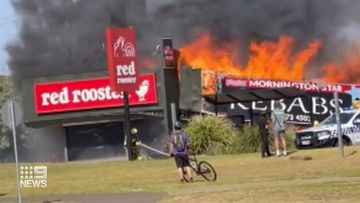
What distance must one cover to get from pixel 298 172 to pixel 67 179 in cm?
833

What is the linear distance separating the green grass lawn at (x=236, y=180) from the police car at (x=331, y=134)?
3.24m

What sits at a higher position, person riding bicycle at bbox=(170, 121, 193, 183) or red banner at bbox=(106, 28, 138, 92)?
red banner at bbox=(106, 28, 138, 92)

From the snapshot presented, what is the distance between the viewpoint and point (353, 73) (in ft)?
176

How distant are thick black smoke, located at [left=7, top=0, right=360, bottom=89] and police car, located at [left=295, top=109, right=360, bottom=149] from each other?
25501mm

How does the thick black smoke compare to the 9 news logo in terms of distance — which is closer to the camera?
the 9 news logo

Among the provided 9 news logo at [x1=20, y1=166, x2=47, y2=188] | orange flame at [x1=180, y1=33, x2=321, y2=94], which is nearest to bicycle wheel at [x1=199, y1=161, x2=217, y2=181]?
9 news logo at [x1=20, y1=166, x2=47, y2=188]

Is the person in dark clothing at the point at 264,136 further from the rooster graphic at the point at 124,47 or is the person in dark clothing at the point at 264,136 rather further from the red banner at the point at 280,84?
the red banner at the point at 280,84

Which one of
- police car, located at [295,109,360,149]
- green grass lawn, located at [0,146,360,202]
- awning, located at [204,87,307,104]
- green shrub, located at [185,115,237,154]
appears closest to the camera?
green grass lawn, located at [0,146,360,202]

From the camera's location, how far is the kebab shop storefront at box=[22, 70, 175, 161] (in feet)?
136

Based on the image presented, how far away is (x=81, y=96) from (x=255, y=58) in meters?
13.9

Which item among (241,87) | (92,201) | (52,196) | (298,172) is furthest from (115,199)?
(241,87)

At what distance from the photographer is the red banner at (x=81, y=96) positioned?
136 feet

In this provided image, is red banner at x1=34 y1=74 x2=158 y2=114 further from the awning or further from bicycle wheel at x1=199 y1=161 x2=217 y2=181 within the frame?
bicycle wheel at x1=199 y1=161 x2=217 y2=181

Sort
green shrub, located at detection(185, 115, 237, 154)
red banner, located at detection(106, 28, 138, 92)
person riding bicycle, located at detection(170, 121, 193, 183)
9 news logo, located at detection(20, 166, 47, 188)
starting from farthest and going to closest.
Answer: red banner, located at detection(106, 28, 138, 92), green shrub, located at detection(185, 115, 237, 154), person riding bicycle, located at detection(170, 121, 193, 183), 9 news logo, located at detection(20, 166, 47, 188)
